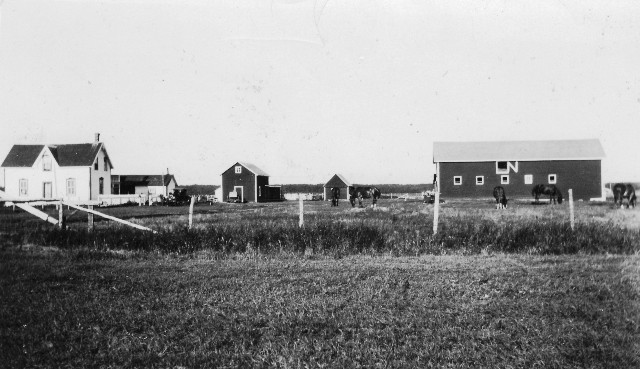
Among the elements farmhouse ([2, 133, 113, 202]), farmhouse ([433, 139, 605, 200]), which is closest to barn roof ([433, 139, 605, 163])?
farmhouse ([433, 139, 605, 200])

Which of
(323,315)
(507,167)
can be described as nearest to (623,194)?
(507,167)

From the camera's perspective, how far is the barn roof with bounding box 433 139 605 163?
4559 centimetres

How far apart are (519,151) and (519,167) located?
1.67 m

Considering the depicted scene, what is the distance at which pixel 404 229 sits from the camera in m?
13.2

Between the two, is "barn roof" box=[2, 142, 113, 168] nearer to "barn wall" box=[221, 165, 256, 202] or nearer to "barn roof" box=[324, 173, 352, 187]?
"barn wall" box=[221, 165, 256, 202]

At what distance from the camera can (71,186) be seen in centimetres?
4844

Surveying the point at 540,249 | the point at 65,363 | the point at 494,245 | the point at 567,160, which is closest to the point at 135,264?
the point at 65,363

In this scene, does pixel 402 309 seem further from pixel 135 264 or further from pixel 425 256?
pixel 135 264

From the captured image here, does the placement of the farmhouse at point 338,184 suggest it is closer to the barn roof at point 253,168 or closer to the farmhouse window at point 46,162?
the barn roof at point 253,168

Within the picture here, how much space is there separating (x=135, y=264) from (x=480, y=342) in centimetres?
748

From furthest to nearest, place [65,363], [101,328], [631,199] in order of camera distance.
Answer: [631,199] < [101,328] < [65,363]

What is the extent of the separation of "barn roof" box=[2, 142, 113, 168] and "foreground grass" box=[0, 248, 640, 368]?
4335 centimetres

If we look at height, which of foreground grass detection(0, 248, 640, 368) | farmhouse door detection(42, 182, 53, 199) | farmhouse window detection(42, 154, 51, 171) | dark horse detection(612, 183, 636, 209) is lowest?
foreground grass detection(0, 248, 640, 368)

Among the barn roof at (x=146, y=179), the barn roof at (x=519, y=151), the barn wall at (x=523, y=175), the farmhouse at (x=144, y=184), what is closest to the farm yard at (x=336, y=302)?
the barn wall at (x=523, y=175)
